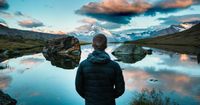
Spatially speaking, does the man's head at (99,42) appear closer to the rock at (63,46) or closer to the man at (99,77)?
the man at (99,77)

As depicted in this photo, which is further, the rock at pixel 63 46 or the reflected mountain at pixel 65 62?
the rock at pixel 63 46

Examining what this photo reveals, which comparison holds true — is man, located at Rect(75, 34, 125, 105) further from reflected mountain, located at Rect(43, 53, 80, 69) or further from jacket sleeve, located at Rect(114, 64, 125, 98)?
reflected mountain, located at Rect(43, 53, 80, 69)

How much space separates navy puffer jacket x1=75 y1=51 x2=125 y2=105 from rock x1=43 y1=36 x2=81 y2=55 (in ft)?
330

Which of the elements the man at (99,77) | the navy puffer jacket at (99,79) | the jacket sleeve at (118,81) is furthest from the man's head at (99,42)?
the jacket sleeve at (118,81)

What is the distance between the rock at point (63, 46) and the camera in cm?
11062

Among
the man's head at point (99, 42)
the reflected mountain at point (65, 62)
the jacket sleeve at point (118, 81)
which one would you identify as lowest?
the reflected mountain at point (65, 62)

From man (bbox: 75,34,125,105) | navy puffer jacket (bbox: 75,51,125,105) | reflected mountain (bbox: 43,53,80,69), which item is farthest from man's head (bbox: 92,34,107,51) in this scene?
reflected mountain (bbox: 43,53,80,69)

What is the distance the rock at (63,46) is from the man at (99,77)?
100668 millimetres

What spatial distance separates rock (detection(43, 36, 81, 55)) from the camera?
363ft

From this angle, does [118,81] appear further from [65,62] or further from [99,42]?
[65,62]

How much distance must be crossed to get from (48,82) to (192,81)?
15.4 metres

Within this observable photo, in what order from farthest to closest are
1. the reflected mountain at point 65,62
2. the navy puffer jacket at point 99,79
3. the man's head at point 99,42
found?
the reflected mountain at point 65,62 < the navy puffer jacket at point 99,79 < the man's head at point 99,42

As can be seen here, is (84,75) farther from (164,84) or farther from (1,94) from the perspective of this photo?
(164,84)

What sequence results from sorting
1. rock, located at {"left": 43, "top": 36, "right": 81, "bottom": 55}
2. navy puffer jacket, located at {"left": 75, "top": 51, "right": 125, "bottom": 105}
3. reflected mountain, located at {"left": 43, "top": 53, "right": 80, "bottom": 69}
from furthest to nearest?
rock, located at {"left": 43, "top": 36, "right": 81, "bottom": 55} → reflected mountain, located at {"left": 43, "top": 53, "right": 80, "bottom": 69} → navy puffer jacket, located at {"left": 75, "top": 51, "right": 125, "bottom": 105}
